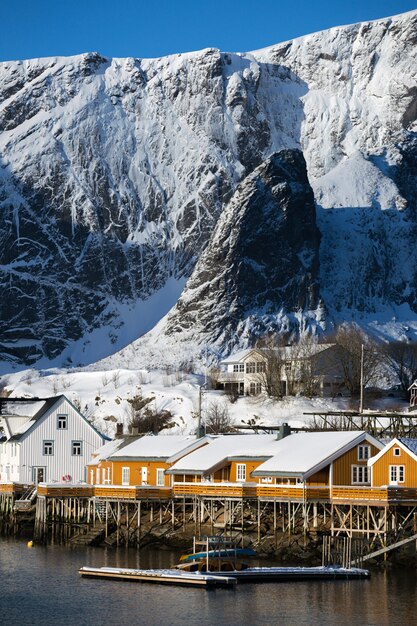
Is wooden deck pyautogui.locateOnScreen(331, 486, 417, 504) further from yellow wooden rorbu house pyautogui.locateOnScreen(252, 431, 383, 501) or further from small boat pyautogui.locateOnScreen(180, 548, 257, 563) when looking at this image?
small boat pyautogui.locateOnScreen(180, 548, 257, 563)

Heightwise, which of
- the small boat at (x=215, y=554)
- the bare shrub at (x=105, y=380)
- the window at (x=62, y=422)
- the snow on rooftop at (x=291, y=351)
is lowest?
the small boat at (x=215, y=554)

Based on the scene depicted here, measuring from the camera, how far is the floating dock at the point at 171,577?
64.4 meters

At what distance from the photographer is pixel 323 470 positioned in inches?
Result: 2992

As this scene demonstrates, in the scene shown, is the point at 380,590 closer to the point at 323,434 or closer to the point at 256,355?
the point at 323,434

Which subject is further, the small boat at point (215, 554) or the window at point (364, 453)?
the window at point (364, 453)

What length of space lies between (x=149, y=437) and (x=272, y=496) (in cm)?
1952

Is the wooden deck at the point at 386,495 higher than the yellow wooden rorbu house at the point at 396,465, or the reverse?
the yellow wooden rorbu house at the point at 396,465

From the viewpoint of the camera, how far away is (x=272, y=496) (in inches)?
3039

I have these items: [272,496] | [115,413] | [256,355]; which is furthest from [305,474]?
[256,355]

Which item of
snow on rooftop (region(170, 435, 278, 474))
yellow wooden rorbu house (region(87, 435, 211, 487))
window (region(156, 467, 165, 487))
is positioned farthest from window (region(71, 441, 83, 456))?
snow on rooftop (region(170, 435, 278, 474))

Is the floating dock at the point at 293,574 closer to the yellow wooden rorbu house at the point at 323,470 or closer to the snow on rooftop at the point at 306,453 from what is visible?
the yellow wooden rorbu house at the point at 323,470

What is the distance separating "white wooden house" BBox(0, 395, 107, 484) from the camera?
101 metres

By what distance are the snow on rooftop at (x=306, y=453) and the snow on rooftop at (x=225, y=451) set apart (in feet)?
6.35

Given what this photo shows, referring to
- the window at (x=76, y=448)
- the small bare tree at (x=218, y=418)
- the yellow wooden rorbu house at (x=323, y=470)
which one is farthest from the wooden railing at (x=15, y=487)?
the small bare tree at (x=218, y=418)
